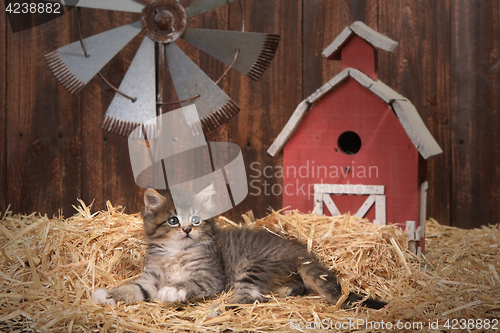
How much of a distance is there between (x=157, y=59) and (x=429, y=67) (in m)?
1.96

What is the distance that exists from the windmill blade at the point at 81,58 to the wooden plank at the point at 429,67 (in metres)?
1.89

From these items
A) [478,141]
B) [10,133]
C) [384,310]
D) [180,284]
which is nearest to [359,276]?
[384,310]

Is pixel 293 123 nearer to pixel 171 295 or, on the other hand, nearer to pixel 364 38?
pixel 364 38

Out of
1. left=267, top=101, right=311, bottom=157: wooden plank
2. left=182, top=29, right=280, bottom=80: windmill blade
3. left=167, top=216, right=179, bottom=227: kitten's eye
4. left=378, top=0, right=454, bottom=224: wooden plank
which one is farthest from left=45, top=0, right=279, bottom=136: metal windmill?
left=378, top=0, right=454, bottom=224: wooden plank

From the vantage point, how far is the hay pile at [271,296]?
1.36m

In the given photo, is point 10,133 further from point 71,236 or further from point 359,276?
point 359,276

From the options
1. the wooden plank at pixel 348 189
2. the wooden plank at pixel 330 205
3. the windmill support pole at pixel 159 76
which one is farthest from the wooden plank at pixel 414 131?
the windmill support pole at pixel 159 76

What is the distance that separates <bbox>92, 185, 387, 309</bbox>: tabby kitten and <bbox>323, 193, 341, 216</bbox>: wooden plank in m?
0.54

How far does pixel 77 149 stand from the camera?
9.96 ft

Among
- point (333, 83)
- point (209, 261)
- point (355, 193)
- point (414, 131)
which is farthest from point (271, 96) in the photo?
point (209, 261)

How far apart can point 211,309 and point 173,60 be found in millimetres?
1461

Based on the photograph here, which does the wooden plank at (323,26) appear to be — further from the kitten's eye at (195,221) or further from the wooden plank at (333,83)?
the kitten's eye at (195,221)

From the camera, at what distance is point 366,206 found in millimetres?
2291

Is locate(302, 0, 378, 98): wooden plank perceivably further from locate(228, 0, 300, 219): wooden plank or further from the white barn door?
the white barn door
